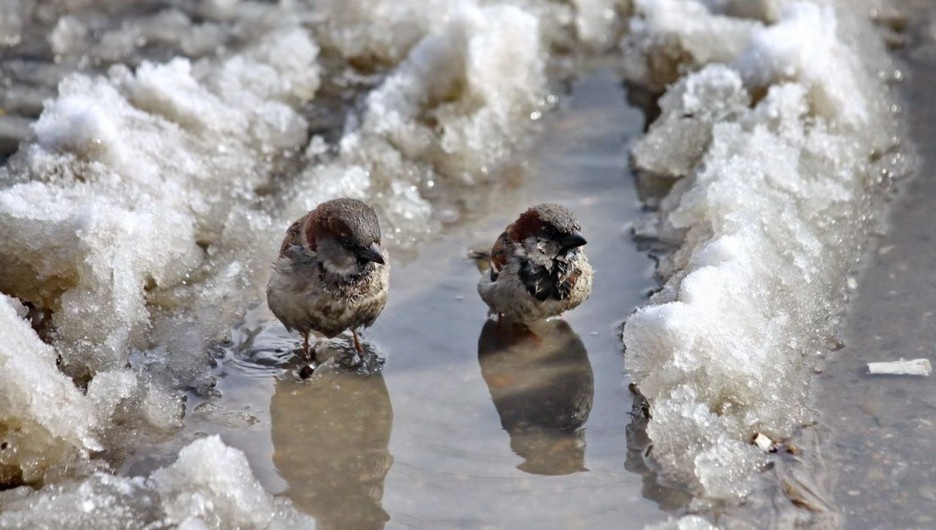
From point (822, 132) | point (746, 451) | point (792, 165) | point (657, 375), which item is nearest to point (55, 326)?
point (657, 375)

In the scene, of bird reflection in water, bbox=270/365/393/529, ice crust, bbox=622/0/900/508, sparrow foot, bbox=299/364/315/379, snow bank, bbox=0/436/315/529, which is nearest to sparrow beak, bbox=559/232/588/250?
ice crust, bbox=622/0/900/508

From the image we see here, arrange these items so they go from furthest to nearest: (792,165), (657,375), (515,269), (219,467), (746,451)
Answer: (792,165) < (515,269) < (657,375) < (746,451) < (219,467)

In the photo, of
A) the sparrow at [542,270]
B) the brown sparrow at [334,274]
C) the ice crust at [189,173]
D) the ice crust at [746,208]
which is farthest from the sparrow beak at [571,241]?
the ice crust at [189,173]

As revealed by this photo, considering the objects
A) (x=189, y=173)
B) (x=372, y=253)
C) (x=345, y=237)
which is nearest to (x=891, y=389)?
(x=372, y=253)

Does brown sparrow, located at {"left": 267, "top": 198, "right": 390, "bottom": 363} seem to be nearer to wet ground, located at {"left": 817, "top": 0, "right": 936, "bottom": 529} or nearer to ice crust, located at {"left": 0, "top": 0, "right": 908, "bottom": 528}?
ice crust, located at {"left": 0, "top": 0, "right": 908, "bottom": 528}

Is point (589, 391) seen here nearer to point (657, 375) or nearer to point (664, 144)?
point (657, 375)

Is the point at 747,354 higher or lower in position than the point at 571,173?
higher

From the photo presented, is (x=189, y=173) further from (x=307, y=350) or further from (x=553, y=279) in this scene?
(x=553, y=279)
